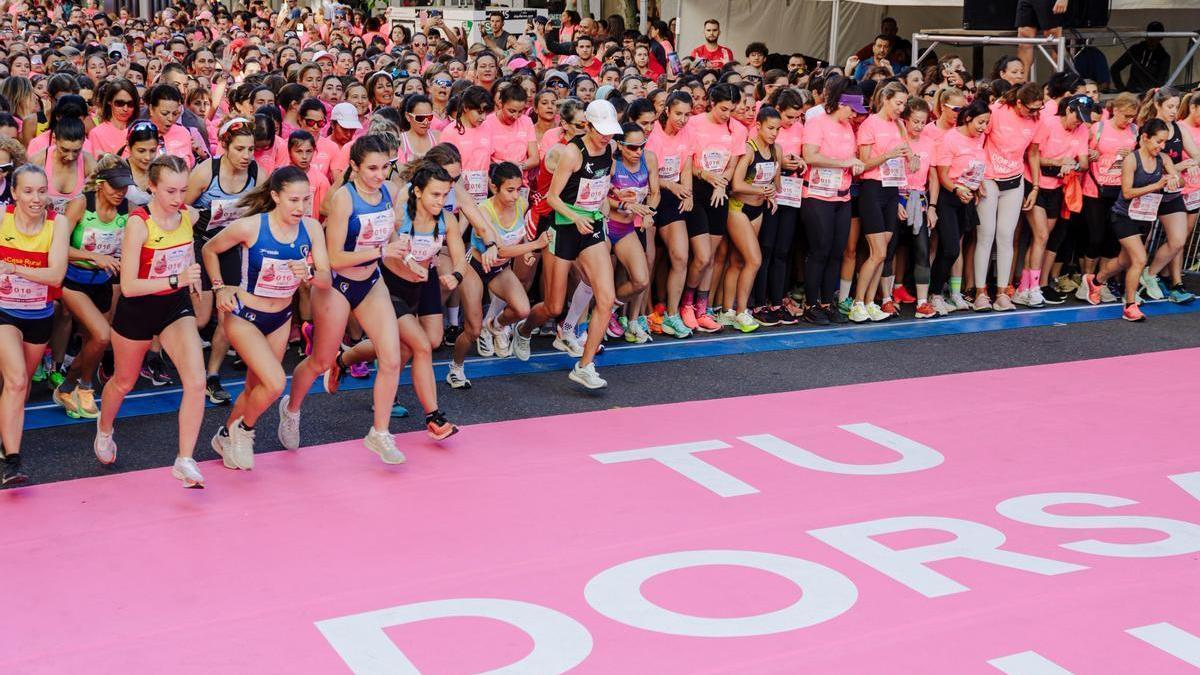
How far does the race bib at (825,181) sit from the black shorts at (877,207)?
0.27 meters

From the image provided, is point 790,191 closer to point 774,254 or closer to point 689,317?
point 774,254

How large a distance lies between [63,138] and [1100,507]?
227 inches

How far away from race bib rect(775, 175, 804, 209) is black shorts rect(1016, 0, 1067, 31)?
211 inches

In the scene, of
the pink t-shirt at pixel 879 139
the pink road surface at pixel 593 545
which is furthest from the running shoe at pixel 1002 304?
the pink road surface at pixel 593 545

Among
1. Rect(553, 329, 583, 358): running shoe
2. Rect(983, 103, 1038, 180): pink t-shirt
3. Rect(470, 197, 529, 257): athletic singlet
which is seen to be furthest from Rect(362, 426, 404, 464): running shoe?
Rect(983, 103, 1038, 180): pink t-shirt

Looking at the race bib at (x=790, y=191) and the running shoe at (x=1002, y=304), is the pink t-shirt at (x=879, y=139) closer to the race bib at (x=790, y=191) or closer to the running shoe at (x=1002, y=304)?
the race bib at (x=790, y=191)

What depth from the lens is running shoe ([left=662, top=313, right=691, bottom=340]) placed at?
10.1 m

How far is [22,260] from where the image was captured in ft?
21.5

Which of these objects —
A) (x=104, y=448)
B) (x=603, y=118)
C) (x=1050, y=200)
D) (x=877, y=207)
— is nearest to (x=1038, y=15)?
(x=1050, y=200)

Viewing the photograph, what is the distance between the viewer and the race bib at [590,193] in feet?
28.0

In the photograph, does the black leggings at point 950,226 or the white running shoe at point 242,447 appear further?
the black leggings at point 950,226

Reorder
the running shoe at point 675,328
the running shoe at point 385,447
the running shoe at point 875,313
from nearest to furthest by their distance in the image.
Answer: the running shoe at point 385,447 → the running shoe at point 675,328 → the running shoe at point 875,313

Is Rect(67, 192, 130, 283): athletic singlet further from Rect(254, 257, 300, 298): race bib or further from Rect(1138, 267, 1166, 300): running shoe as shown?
Rect(1138, 267, 1166, 300): running shoe

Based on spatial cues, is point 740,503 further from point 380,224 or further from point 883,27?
point 883,27
